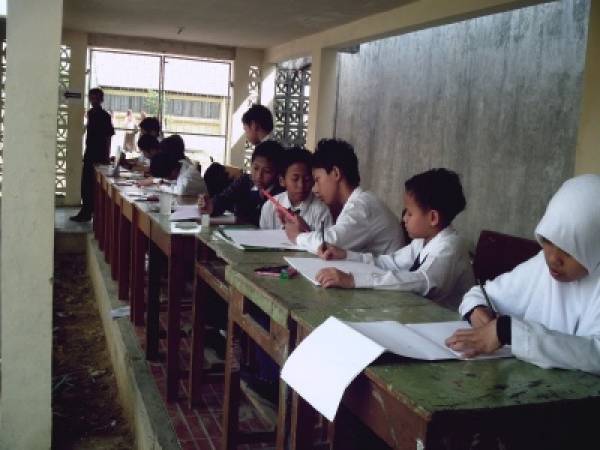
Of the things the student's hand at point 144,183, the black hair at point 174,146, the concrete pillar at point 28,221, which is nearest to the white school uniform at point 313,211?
the concrete pillar at point 28,221

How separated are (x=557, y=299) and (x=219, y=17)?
729 cm

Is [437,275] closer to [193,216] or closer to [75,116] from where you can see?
[193,216]

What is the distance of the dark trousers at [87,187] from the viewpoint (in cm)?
860

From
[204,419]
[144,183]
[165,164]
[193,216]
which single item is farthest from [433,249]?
[144,183]

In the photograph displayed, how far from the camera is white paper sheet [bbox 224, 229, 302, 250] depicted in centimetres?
275

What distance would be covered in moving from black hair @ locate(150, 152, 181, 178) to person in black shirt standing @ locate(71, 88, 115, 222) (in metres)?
3.40

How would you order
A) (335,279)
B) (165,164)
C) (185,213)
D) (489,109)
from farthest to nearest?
(489,109) → (165,164) → (185,213) → (335,279)

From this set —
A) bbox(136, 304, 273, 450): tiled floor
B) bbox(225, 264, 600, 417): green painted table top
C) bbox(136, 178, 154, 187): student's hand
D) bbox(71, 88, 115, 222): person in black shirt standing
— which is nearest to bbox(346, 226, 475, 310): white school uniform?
bbox(225, 264, 600, 417): green painted table top

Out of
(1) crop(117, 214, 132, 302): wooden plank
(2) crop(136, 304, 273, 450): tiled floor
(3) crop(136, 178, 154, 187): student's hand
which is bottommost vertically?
(2) crop(136, 304, 273, 450): tiled floor

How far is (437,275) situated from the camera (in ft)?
7.55

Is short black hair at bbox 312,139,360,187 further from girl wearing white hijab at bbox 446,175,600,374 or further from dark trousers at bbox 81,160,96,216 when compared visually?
dark trousers at bbox 81,160,96,216

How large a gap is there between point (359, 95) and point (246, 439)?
24.3 ft

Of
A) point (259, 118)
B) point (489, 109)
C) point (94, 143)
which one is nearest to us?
point (259, 118)

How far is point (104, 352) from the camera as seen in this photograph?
16.1 ft
